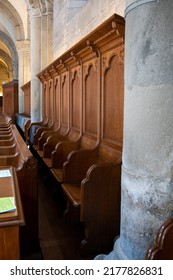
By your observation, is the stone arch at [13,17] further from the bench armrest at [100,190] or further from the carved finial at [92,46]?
the bench armrest at [100,190]

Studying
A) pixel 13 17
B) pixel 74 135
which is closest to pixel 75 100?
pixel 74 135

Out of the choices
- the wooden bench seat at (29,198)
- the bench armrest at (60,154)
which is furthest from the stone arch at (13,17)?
the wooden bench seat at (29,198)

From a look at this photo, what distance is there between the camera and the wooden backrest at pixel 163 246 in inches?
57.5

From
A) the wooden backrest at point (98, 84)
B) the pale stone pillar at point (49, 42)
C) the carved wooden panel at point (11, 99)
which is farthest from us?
the carved wooden panel at point (11, 99)

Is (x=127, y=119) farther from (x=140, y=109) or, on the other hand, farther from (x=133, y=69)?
(x=133, y=69)

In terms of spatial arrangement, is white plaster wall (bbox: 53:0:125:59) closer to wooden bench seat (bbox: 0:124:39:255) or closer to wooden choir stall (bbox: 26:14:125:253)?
wooden choir stall (bbox: 26:14:125:253)

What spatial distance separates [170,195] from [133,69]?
732 mm

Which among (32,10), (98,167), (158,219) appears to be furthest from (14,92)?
(158,219)

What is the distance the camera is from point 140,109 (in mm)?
1680

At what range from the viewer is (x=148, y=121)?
5.36ft

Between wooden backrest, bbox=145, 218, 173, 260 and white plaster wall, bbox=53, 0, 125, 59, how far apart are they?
2.78 metres

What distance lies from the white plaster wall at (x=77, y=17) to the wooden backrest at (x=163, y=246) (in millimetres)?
2785
